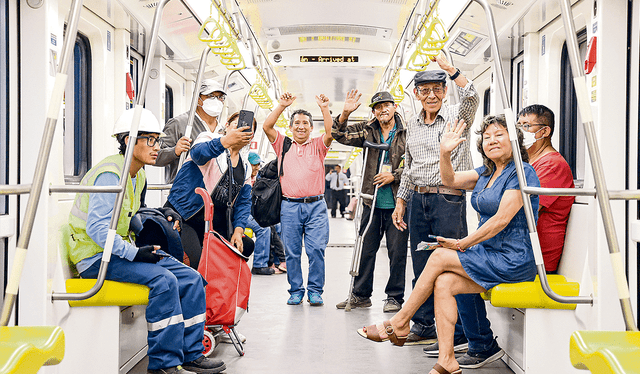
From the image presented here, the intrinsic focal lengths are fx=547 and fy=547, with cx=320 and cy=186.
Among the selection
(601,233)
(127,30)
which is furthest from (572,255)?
(127,30)

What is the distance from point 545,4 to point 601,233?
1777mm

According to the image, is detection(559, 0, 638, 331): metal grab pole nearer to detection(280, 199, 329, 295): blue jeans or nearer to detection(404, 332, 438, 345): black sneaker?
detection(404, 332, 438, 345): black sneaker

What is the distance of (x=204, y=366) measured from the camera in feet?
9.62

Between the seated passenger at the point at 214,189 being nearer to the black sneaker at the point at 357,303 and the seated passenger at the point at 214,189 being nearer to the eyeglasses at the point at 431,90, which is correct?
the eyeglasses at the point at 431,90

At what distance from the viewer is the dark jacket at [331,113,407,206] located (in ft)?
14.4

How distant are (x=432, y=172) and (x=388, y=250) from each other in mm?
1085

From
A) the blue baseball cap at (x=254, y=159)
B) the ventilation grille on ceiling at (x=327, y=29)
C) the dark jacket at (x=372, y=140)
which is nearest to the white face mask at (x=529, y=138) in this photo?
the dark jacket at (x=372, y=140)

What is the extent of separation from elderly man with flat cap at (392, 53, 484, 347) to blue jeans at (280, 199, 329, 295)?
117 centimetres

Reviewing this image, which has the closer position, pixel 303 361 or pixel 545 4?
pixel 303 361

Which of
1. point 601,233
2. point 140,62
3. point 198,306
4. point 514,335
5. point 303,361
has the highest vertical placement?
point 140,62

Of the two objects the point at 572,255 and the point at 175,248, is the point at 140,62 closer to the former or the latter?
the point at 175,248

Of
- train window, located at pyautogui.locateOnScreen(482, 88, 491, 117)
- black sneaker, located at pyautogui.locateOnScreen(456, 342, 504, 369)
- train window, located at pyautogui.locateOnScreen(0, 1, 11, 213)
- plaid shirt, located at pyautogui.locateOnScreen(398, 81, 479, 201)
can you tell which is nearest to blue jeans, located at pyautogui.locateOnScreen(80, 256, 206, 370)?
train window, located at pyautogui.locateOnScreen(0, 1, 11, 213)

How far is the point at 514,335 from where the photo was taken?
308 cm

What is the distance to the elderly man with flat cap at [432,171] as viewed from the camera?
11.2 feet
